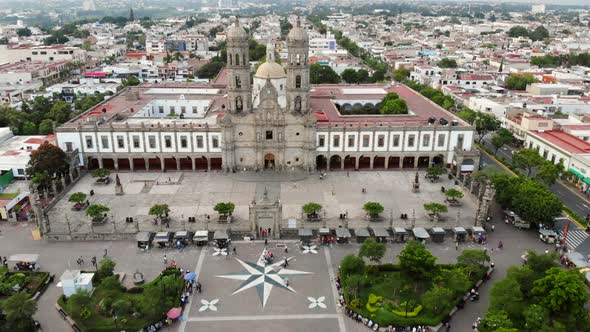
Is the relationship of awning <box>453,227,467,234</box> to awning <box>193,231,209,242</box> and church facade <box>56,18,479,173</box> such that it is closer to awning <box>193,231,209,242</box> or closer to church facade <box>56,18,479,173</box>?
church facade <box>56,18,479,173</box>

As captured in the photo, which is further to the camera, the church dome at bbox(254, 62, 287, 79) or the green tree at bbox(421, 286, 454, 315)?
the church dome at bbox(254, 62, 287, 79)

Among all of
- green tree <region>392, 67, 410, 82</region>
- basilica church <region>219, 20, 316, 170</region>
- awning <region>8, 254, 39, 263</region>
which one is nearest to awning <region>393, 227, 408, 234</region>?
basilica church <region>219, 20, 316, 170</region>

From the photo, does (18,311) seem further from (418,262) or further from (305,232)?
(418,262)

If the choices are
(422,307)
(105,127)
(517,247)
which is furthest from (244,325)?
(105,127)

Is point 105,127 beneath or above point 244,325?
above

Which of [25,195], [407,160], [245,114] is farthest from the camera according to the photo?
[407,160]

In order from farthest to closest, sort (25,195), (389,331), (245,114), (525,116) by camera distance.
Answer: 1. (525,116)
2. (245,114)
3. (25,195)
4. (389,331)

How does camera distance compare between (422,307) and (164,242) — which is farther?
(164,242)

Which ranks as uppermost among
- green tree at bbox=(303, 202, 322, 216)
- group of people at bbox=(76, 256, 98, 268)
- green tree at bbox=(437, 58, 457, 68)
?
green tree at bbox=(437, 58, 457, 68)

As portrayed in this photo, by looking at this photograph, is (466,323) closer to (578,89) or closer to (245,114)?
(245,114)
